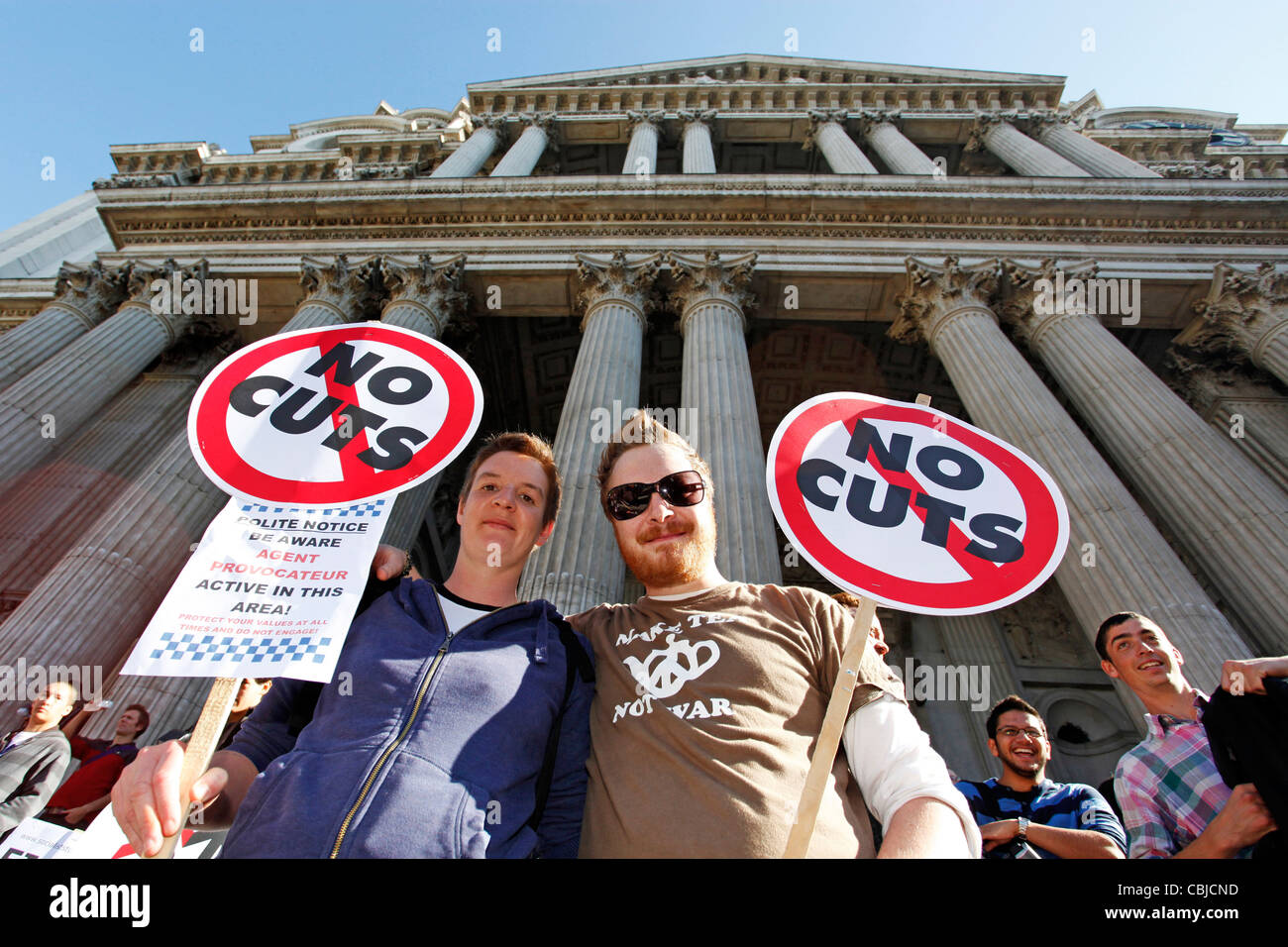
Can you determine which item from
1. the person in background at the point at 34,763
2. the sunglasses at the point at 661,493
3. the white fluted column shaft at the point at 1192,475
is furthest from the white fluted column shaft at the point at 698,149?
the person in background at the point at 34,763

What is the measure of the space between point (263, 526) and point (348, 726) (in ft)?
4.16

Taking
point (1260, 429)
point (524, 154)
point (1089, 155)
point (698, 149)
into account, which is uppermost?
point (698, 149)

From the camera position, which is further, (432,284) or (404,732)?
(432,284)

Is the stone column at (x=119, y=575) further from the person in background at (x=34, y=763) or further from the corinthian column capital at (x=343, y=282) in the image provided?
the corinthian column capital at (x=343, y=282)

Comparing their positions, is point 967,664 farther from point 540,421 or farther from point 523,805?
point 523,805

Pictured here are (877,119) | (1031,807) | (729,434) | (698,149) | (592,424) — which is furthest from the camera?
(877,119)

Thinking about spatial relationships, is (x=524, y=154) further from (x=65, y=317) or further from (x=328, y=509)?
(x=328, y=509)

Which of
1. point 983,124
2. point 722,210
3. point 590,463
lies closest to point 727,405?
point 590,463

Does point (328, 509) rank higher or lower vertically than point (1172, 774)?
higher

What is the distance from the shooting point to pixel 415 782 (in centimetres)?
219

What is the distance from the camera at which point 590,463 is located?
947 cm

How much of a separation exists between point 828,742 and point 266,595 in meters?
2.37

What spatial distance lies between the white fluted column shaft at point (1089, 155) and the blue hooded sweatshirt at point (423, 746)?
64.4 ft
